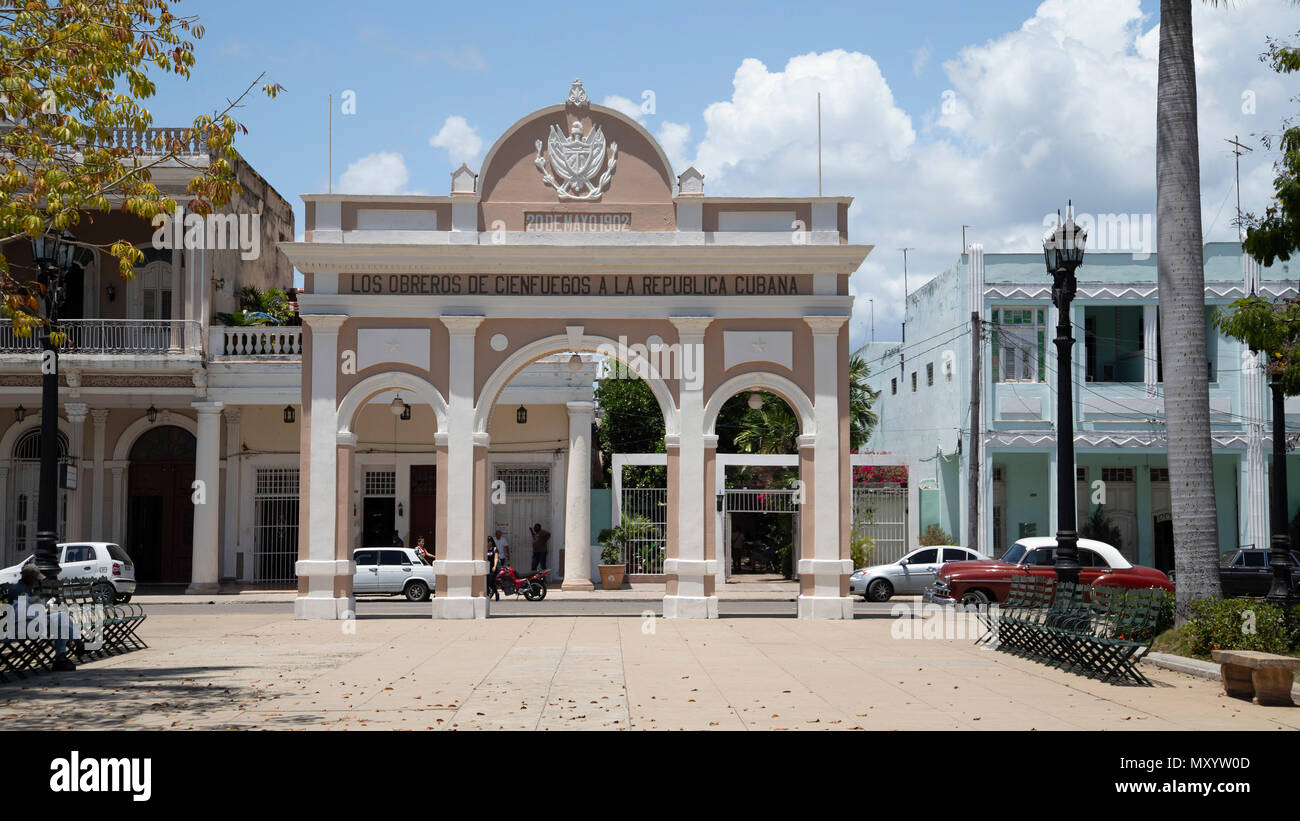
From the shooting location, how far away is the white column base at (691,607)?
21266mm

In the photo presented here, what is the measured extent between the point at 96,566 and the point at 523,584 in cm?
893

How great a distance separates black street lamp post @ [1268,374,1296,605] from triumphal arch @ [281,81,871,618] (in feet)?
22.8

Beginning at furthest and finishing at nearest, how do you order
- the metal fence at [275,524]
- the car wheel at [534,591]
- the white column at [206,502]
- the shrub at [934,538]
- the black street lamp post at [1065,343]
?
1. the shrub at [934,538]
2. the metal fence at [275,524]
3. the white column at [206,502]
4. the car wheel at [534,591]
5. the black street lamp post at [1065,343]

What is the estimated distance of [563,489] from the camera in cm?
3177

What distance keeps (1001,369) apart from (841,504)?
13.8 meters

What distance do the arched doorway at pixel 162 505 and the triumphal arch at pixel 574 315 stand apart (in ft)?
35.8

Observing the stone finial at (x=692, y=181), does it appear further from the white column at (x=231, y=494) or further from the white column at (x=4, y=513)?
the white column at (x=4, y=513)

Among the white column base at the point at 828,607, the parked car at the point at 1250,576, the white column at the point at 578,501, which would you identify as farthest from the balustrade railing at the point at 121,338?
the parked car at the point at 1250,576

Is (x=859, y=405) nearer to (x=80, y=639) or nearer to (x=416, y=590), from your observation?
(x=416, y=590)

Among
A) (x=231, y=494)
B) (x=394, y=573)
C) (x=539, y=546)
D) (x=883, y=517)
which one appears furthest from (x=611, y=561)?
(x=231, y=494)

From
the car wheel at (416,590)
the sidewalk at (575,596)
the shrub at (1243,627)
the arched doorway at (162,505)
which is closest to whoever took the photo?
the shrub at (1243,627)

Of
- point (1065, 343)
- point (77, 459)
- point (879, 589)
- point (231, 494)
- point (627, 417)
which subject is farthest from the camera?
point (627, 417)

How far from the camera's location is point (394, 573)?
27.4 meters

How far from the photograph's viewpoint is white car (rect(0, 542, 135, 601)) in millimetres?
25031
